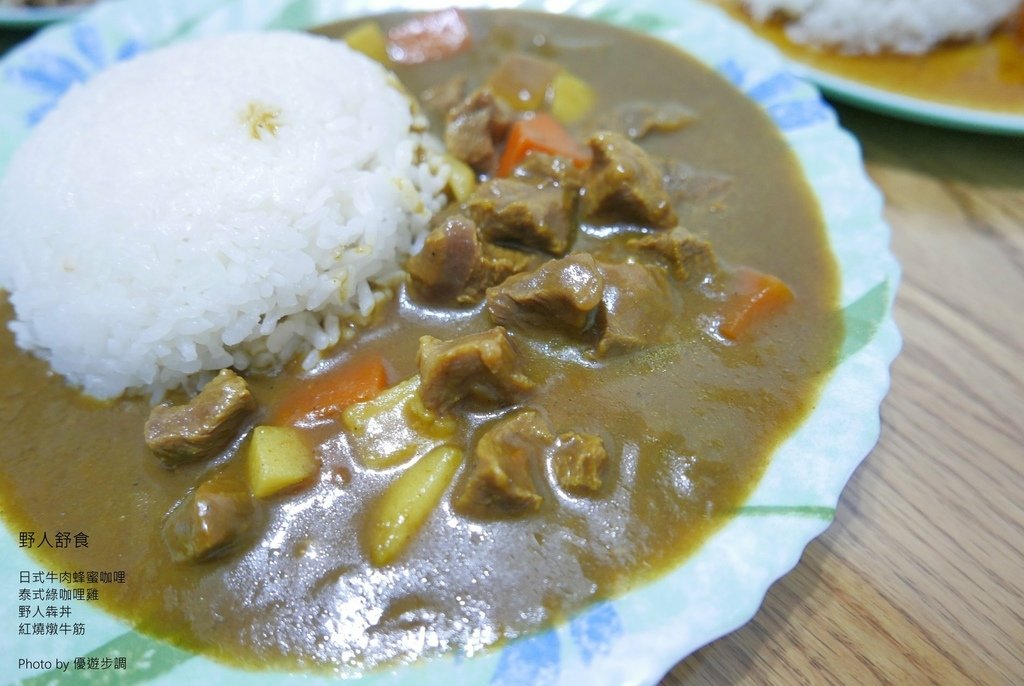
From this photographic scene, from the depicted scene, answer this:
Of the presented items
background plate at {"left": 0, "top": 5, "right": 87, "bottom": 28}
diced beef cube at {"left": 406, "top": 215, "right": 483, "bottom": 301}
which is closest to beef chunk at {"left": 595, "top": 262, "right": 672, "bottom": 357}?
diced beef cube at {"left": 406, "top": 215, "right": 483, "bottom": 301}

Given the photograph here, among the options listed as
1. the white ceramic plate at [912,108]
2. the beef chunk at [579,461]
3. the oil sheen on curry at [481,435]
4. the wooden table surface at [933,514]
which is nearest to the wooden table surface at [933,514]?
the wooden table surface at [933,514]

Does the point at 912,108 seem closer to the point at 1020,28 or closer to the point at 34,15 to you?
the point at 1020,28

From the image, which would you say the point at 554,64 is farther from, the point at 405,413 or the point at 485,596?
the point at 485,596

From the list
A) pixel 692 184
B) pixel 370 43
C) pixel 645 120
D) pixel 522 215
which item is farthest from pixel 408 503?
pixel 370 43

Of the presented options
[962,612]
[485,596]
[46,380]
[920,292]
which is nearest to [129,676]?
[485,596]

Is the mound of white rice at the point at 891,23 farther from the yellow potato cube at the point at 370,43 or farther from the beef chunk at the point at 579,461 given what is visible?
the beef chunk at the point at 579,461
